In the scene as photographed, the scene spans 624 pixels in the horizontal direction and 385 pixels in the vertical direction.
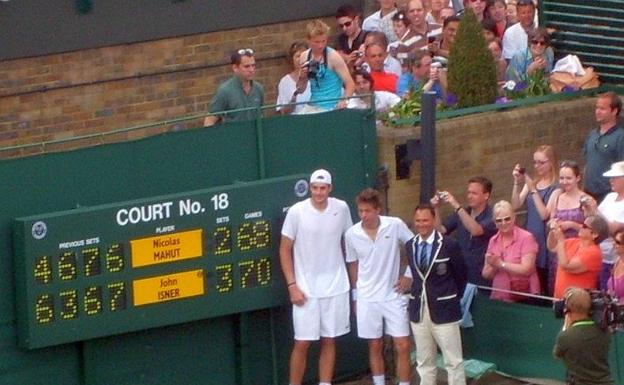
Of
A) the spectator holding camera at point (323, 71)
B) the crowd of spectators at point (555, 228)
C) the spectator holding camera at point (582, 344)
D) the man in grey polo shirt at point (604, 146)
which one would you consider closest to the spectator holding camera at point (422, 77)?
the spectator holding camera at point (323, 71)

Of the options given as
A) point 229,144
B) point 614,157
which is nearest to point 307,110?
point 229,144

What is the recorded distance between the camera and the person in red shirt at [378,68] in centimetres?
1766

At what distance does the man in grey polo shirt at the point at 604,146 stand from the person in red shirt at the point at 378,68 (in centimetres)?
209

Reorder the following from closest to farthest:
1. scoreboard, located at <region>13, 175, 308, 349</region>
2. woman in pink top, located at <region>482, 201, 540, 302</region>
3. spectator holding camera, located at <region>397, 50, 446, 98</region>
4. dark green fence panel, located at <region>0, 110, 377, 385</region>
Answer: scoreboard, located at <region>13, 175, 308, 349</region>
dark green fence panel, located at <region>0, 110, 377, 385</region>
woman in pink top, located at <region>482, 201, 540, 302</region>
spectator holding camera, located at <region>397, 50, 446, 98</region>

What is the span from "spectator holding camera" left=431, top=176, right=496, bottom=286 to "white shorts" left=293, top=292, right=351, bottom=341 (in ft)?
3.37

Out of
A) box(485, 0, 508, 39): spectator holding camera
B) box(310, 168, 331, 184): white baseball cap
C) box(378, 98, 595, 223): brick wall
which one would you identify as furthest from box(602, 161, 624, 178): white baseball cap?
box(485, 0, 508, 39): spectator holding camera

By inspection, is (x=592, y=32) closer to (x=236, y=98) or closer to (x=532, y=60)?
(x=532, y=60)

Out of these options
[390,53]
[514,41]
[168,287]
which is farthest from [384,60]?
[168,287]

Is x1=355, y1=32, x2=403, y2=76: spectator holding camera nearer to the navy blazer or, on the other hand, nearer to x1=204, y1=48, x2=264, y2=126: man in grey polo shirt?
x1=204, y1=48, x2=264, y2=126: man in grey polo shirt

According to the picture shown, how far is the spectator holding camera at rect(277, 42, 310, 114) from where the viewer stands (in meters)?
17.0

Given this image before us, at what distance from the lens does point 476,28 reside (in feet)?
56.3

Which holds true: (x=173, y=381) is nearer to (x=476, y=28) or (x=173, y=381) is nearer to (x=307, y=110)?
(x=307, y=110)

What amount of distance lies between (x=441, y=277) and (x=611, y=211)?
1453 millimetres

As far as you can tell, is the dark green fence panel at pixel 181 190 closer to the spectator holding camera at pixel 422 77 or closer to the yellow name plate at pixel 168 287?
the yellow name plate at pixel 168 287
